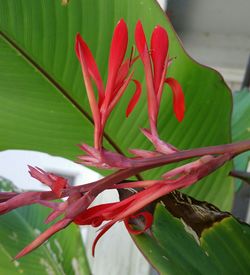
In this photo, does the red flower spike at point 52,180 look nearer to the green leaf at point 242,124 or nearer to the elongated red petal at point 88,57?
the elongated red petal at point 88,57

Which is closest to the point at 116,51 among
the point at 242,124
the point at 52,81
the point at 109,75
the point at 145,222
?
the point at 109,75

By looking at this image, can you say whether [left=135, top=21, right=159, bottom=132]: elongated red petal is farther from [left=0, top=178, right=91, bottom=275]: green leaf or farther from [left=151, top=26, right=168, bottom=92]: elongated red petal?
[left=0, top=178, right=91, bottom=275]: green leaf

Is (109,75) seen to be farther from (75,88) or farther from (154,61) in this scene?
(75,88)

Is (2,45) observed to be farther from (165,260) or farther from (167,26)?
(165,260)

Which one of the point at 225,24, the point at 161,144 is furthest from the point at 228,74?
the point at 161,144

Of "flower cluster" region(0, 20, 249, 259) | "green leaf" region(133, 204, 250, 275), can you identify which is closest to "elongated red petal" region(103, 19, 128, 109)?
"flower cluster" region(0, 20, 249, 259)

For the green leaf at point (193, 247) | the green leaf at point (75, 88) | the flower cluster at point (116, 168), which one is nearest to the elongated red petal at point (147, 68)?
the flower cluster at point (116, 168)
